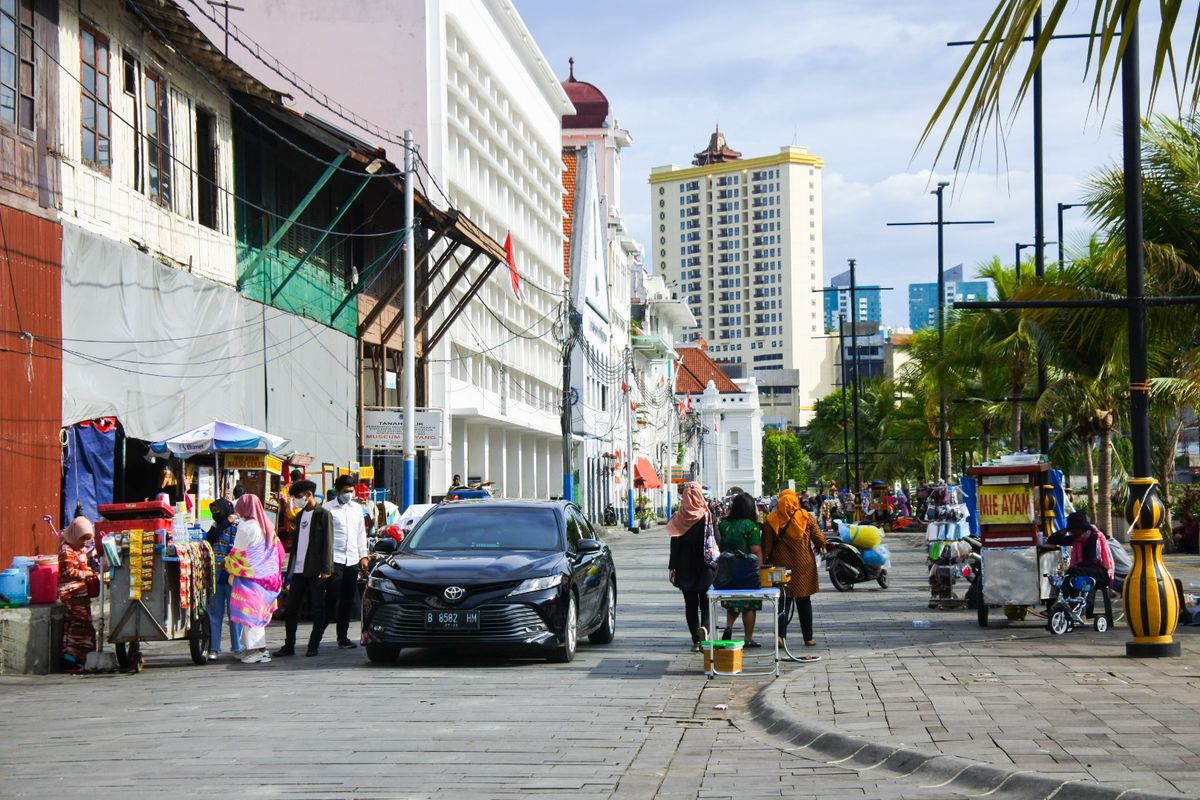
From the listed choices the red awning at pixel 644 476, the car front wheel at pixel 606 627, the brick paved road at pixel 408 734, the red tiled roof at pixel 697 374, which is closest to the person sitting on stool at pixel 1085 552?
the brick paved road at pixel 408 734

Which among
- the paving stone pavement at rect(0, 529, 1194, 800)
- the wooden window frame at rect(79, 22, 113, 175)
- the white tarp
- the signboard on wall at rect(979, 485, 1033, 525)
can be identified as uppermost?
the wooden window frame at rect(79, 22, 113, 175)

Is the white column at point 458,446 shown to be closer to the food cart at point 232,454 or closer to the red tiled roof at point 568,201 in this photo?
the food cart at point 232,454

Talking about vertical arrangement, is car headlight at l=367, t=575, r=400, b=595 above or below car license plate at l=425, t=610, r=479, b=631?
above

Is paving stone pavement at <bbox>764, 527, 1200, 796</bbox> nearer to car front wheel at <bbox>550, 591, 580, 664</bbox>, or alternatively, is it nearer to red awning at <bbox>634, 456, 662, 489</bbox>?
car front wheel at <bbox>550, 591, 580, 664</bbox>

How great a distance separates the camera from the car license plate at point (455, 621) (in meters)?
14.0

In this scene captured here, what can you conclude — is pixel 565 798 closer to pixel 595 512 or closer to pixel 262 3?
pixel 262 3

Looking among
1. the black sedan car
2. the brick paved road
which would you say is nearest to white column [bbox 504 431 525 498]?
the black sedan car

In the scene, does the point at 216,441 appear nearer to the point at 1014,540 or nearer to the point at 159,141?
the point at 159,141

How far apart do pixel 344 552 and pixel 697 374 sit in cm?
12620

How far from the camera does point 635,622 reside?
19.7 meters

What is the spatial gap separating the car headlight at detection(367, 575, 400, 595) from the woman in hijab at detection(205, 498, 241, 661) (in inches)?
66.6

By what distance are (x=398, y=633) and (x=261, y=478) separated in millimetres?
9120

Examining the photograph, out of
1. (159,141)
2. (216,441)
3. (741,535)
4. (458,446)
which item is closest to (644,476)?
(458,446)

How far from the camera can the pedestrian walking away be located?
14.7 metres
